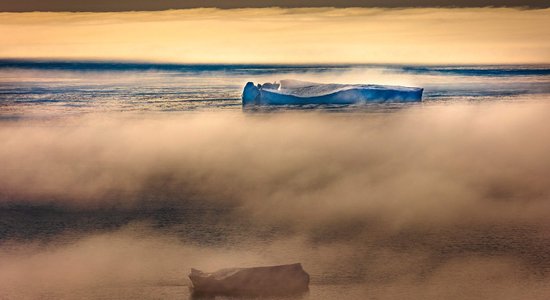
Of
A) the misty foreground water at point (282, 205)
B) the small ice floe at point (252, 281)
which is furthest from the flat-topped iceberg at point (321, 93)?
the small ice floe at point (252, 281)

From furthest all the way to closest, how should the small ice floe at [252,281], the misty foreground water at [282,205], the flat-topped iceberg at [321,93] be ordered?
the flat-topped iceberg at [321,93]
the misty foreground water at [282,205]
the small ice floe at [252,281]

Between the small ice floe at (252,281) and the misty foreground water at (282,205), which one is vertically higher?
the small ice floe at (252,281)

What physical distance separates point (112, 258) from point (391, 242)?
1964mm

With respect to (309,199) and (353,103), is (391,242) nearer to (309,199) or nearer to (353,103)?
(309,199)

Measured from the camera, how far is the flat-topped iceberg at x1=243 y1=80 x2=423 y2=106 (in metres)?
18.4

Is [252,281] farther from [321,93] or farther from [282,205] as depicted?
[321,93]

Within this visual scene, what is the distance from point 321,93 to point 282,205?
1114 centimetres

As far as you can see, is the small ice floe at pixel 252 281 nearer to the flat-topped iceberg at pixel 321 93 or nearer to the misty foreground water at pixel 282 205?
the misty foreground water at pixel 282 205

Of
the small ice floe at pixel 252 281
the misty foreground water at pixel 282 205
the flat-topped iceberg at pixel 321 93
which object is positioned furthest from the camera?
the flat-topped iceberg at pixel 321 93

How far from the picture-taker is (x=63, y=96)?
24.6 m

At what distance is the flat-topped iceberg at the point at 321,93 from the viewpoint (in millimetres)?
18422

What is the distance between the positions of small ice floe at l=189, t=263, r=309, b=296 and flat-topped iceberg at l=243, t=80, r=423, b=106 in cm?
1307

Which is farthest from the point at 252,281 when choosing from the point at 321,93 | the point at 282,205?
the point at 321,93

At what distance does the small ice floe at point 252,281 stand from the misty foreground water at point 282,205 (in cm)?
10
